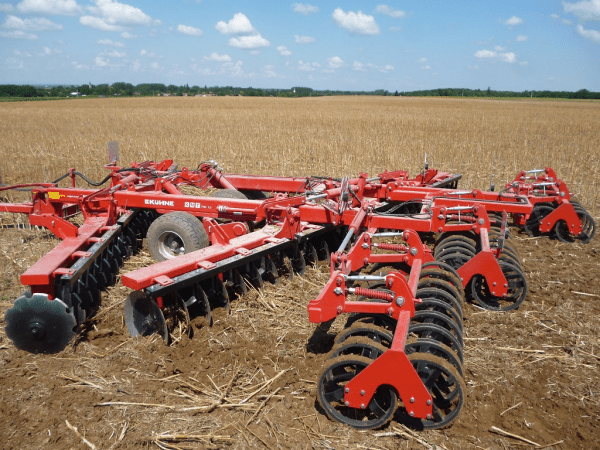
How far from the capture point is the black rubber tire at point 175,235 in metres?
5.09

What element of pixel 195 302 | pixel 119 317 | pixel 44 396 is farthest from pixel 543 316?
pixel 44 396

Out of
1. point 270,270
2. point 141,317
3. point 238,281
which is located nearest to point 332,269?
point 238,281

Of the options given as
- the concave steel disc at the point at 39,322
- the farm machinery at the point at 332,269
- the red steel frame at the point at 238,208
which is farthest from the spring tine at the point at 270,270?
the concave steel disc at the point at 39,322

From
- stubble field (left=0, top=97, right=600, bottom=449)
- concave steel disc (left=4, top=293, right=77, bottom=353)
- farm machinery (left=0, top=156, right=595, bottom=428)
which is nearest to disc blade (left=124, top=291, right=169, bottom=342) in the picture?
farm machinery (left=0, top=156, right=595, bottom=428)

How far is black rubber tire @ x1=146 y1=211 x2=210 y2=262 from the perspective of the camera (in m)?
5.09

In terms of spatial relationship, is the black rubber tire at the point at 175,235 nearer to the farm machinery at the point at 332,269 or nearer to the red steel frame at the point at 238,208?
the farm machinery at the point at 332,269

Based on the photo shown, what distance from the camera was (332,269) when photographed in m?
3.51

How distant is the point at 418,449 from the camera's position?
2812 millimetres

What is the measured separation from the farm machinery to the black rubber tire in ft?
0.04

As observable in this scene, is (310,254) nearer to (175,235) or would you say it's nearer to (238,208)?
(238,208)

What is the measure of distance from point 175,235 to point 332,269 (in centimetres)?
264

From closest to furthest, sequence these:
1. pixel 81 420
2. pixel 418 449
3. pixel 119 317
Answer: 1. pixel 418 449
2. pixel 81 420
3. pixel 119 317

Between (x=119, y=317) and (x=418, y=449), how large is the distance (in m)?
3.05

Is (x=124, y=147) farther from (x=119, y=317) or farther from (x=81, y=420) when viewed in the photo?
(x=81, y=420)
